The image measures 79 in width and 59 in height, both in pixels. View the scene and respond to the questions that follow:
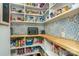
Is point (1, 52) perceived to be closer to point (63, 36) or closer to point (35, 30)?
point (35, 30)

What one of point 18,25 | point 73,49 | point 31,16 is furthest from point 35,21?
point 73,49

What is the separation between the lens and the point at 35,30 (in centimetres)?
A: 147

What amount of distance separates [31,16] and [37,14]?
4.5 inches

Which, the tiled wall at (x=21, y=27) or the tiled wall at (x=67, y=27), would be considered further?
the tiled wall at (x=21, y=27)

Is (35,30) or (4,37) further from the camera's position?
(35,30)

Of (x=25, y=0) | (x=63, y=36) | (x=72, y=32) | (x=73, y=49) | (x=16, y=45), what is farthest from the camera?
(x=16, y=45)

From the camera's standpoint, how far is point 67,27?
4.38 ft

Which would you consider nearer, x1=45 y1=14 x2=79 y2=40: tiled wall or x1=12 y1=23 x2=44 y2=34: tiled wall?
x1=45 y1=14 x2=79 y2=40: tiled wall

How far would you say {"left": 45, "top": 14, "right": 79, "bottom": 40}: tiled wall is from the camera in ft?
3.84

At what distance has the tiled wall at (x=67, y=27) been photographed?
1170 mm

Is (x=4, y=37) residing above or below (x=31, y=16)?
below

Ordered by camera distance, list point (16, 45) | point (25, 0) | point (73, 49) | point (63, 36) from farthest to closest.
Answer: point (16, 45), point (63, 36), point (25, 0), point (73, 49)

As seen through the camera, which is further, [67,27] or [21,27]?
[21,27]

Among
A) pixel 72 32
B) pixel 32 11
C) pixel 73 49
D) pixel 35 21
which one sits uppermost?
pixel 32 11
